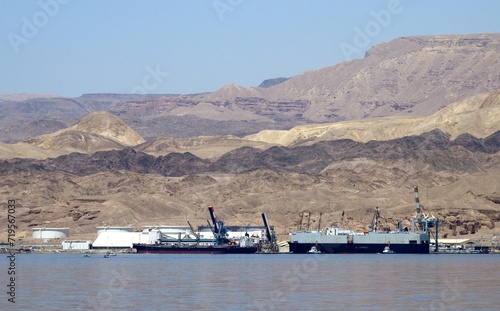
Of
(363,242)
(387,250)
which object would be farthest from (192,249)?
(387,250)

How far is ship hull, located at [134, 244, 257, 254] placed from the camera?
631ft

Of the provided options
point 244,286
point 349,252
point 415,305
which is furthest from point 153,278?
point 349,252

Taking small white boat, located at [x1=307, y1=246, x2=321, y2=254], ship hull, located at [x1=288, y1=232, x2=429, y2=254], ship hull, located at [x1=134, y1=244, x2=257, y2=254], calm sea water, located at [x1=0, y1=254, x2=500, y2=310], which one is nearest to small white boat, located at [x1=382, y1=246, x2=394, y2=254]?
ship hull, located at [x1=288, y1=232, x2=429, y2=254]

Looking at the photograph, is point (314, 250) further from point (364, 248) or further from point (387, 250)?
point (387, 250)

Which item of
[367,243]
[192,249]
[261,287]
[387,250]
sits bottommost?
[261,287]

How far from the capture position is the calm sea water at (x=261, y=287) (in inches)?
3019

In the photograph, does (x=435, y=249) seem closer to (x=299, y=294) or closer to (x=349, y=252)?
(x=349, y=252)

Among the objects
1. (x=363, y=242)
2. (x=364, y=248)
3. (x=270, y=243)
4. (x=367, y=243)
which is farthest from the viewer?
(x=270, y=243)

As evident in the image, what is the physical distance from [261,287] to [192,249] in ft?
337

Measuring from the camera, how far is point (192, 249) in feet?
641

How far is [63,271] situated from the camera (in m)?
122

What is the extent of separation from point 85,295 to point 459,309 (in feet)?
90.4

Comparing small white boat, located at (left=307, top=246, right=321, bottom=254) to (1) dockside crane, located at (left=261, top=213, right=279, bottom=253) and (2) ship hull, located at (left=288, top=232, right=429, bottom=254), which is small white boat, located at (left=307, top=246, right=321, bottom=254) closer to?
(2) ship hull, located at (left=288, top=232, right=429, bottom=254)

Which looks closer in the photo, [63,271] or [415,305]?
[415,305]
